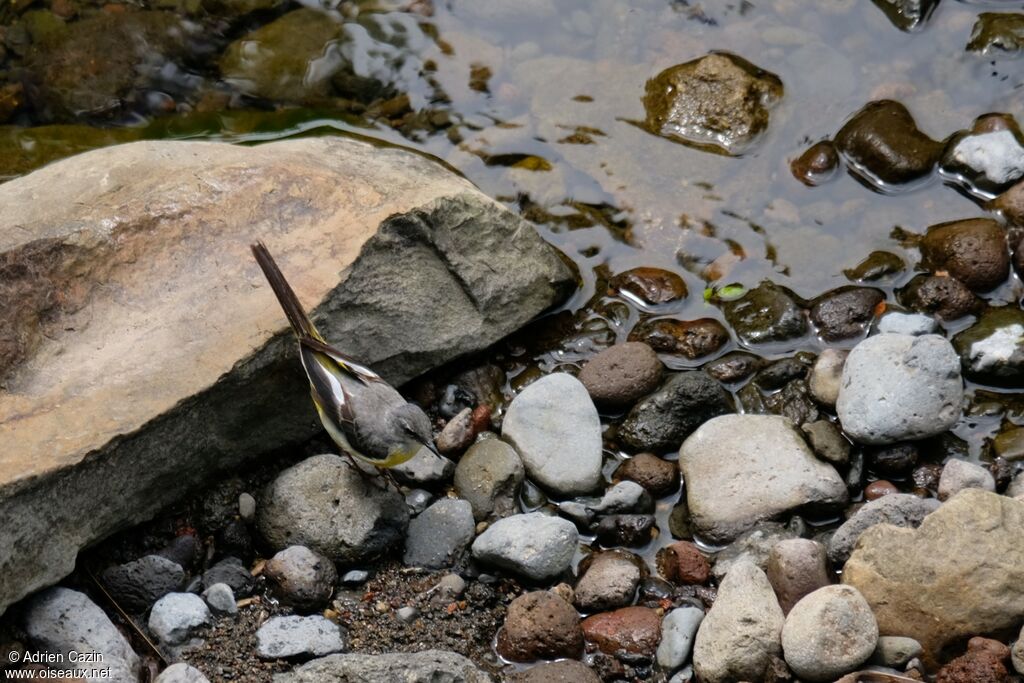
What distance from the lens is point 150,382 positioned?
16.8 feet

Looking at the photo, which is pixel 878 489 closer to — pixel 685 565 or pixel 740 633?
pixel 685 565

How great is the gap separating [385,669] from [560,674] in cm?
83

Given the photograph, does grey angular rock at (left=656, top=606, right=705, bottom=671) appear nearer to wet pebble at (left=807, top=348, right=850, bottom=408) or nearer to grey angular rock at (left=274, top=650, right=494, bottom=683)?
grey angular rock at (left=274, top=650, right=494, bottom=683)

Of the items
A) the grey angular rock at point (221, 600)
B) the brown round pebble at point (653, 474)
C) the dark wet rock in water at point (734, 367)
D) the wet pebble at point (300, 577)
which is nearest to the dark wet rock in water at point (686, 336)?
the dark wet rock in water at point (734, 367)

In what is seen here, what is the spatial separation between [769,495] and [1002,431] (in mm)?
1350

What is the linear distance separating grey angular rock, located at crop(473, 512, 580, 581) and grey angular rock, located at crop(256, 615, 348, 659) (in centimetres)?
81

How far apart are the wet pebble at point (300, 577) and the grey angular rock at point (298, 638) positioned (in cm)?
12

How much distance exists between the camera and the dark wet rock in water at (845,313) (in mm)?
6070

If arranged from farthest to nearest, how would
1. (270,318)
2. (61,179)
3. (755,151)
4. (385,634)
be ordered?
1. (755,151)
2. (61,179)
3. (270,318)
4. (385,634)

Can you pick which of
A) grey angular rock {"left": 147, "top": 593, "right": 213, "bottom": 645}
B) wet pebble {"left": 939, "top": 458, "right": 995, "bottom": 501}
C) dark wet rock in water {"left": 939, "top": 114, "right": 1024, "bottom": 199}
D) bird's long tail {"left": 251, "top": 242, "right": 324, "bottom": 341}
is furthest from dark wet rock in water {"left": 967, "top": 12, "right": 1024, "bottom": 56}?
grey angular rock {"left": 147, "top": 593, "right": 213, "bottom": 645}

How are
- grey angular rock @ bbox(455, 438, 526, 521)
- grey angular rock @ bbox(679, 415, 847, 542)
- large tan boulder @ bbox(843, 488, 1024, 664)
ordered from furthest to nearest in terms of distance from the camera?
grey angular rock @ bbox(455, 438, 526, 521), grey angular rock @ bbox(679, 415, 847, 542), large tan boulder @ bbox(843, 488, 1024, 664)

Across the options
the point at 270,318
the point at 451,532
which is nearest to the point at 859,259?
the point at 451,532

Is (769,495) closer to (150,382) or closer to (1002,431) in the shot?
(1002,431)

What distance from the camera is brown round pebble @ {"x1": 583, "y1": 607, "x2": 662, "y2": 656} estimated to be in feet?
16.1
